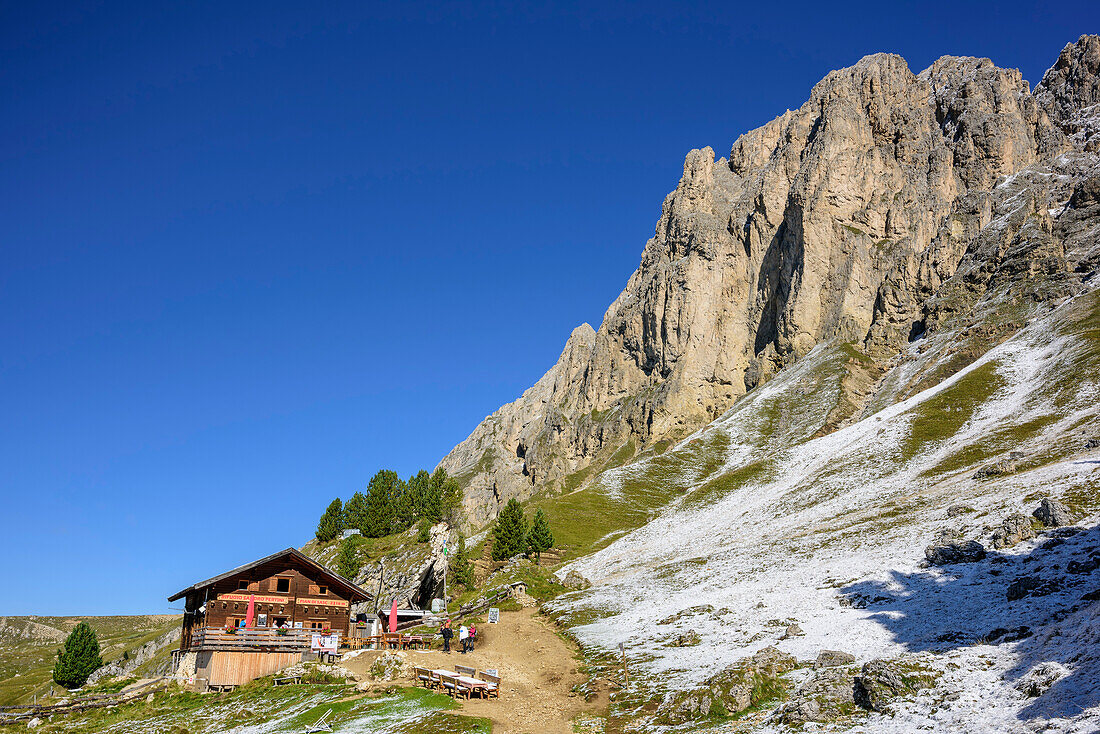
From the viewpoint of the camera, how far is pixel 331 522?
4040 inches

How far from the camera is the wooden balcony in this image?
39.3m

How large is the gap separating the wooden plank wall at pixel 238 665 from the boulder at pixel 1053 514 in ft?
136

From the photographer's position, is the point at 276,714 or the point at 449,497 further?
the point at 449,497

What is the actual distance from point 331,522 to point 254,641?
214ft

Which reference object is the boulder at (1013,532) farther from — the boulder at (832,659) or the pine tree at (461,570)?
the pine tree at (461,570)

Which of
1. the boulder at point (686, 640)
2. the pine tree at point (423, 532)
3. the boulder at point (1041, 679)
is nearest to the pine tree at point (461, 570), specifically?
the pine tree at point (423, 532)

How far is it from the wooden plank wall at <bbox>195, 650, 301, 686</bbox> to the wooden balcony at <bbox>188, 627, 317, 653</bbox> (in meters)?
0.29

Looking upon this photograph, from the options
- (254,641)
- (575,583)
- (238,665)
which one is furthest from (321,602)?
(575,583)

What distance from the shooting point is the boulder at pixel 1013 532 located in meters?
36.7

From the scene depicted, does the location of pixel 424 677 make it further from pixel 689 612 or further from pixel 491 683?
pixel 689 612

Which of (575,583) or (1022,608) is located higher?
(575,583)

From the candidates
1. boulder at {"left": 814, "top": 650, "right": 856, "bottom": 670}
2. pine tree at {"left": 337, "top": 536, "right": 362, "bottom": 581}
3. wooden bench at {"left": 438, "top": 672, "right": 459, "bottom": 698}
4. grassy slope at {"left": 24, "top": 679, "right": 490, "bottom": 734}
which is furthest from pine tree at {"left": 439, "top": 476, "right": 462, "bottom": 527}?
boulder at {"left": 814, "top": 650, "right": 856, "bottom": 670}

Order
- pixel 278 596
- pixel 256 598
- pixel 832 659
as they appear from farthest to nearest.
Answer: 1. pixel 278 596
2. pixel 256 598
3. pixel 832 659

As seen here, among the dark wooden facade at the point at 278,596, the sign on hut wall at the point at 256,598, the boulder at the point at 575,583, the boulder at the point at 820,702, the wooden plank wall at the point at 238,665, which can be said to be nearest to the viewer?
the boulder at the point at 820,702
